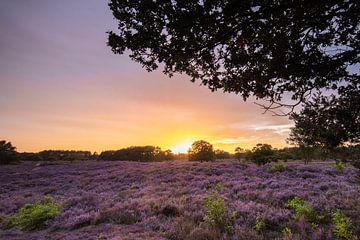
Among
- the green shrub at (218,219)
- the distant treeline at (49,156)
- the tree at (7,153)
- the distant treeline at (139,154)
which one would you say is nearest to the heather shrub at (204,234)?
the green shrub at (218,219)

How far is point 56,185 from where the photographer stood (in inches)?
1043

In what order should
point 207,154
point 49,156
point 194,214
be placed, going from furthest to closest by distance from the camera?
point 49,156 < point 207,154 < point 194,214

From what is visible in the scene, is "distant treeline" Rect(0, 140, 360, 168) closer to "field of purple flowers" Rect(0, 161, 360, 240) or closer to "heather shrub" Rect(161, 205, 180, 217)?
"field of purple flowers" Rect(0, 161, 360, 240)

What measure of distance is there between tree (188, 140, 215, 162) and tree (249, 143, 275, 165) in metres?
12.7

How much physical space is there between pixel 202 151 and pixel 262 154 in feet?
47.2

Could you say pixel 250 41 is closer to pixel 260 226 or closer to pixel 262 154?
pixel 260 226

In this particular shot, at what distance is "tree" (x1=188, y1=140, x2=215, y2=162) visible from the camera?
→ 44.6 meters

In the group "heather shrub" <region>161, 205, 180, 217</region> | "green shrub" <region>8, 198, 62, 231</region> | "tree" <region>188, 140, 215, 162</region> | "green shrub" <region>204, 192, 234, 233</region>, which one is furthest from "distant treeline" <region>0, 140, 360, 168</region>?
"green shrub" <region>8, 198, 62, 231</region>

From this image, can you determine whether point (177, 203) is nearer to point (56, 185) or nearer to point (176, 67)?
point (176, 67)

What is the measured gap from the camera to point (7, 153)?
5569cm

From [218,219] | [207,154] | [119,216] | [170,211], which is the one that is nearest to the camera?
[218,219]

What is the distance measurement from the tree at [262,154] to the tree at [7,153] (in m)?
46.5

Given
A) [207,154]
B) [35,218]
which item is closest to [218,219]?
[35,218]

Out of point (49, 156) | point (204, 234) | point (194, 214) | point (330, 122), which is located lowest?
point (204, 234)
